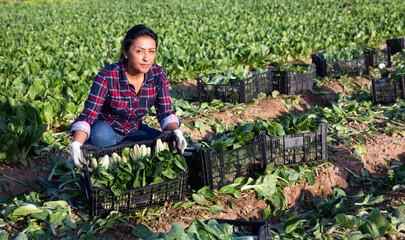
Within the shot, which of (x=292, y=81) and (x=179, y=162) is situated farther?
(x=292, y=81)

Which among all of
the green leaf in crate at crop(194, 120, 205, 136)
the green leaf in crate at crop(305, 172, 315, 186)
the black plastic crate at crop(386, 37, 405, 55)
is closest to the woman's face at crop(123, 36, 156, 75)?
the green leaf in crate at crop(305, 172, 315, 186)

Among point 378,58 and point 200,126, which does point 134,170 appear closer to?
point 200,126

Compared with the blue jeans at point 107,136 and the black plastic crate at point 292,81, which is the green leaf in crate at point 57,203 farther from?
the black plastic crate at point 292,81

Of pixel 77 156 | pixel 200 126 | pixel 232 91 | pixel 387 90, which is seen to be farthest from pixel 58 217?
pixel 387 90

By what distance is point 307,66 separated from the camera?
7.50 meters

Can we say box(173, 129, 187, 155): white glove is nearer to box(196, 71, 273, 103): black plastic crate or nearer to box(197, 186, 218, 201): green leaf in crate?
box(197, 186, 218, 201): green leaf in crate

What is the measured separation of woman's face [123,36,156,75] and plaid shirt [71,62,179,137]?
0.58 feet

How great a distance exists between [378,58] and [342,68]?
123 centimetres

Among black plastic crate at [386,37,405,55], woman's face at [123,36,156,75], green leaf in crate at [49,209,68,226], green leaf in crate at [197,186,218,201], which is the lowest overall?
green leaf in crate at [49,209,68,226]

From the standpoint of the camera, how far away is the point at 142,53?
11.9 ft

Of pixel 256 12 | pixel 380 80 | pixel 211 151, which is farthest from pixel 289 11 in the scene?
pixel 211 151

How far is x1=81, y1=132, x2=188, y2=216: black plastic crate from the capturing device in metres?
3.31

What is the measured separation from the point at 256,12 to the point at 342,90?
11.1 metres

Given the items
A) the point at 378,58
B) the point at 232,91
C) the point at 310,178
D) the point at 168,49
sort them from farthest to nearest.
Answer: the point at 168,49 → the point at 378,58 → the point at 232,91 → the point at 310,178
